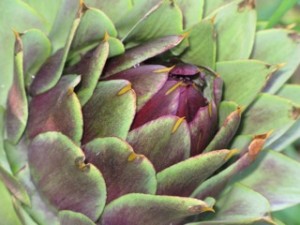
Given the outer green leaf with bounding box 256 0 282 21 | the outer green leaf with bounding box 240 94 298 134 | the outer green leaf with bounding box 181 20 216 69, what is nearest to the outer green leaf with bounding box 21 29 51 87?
the outer green leaf with bounding box 181 20 216 69

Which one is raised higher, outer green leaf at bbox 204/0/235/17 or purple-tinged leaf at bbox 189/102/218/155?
outer green leaf at bbox 204/0/235/17

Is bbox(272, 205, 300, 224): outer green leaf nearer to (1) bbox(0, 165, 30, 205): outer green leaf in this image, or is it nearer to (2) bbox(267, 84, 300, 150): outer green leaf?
(2) bbox(267, 84, 300, 150): outer green leaf

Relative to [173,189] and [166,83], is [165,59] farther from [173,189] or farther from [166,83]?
[173,189]

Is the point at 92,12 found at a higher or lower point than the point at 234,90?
higher

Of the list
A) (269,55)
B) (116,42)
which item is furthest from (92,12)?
(269,55)

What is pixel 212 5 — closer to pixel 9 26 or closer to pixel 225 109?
pixel 225 109

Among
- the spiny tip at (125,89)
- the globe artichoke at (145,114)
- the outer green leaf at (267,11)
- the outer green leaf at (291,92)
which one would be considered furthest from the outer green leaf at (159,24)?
the outer green leaf at (267,11)
